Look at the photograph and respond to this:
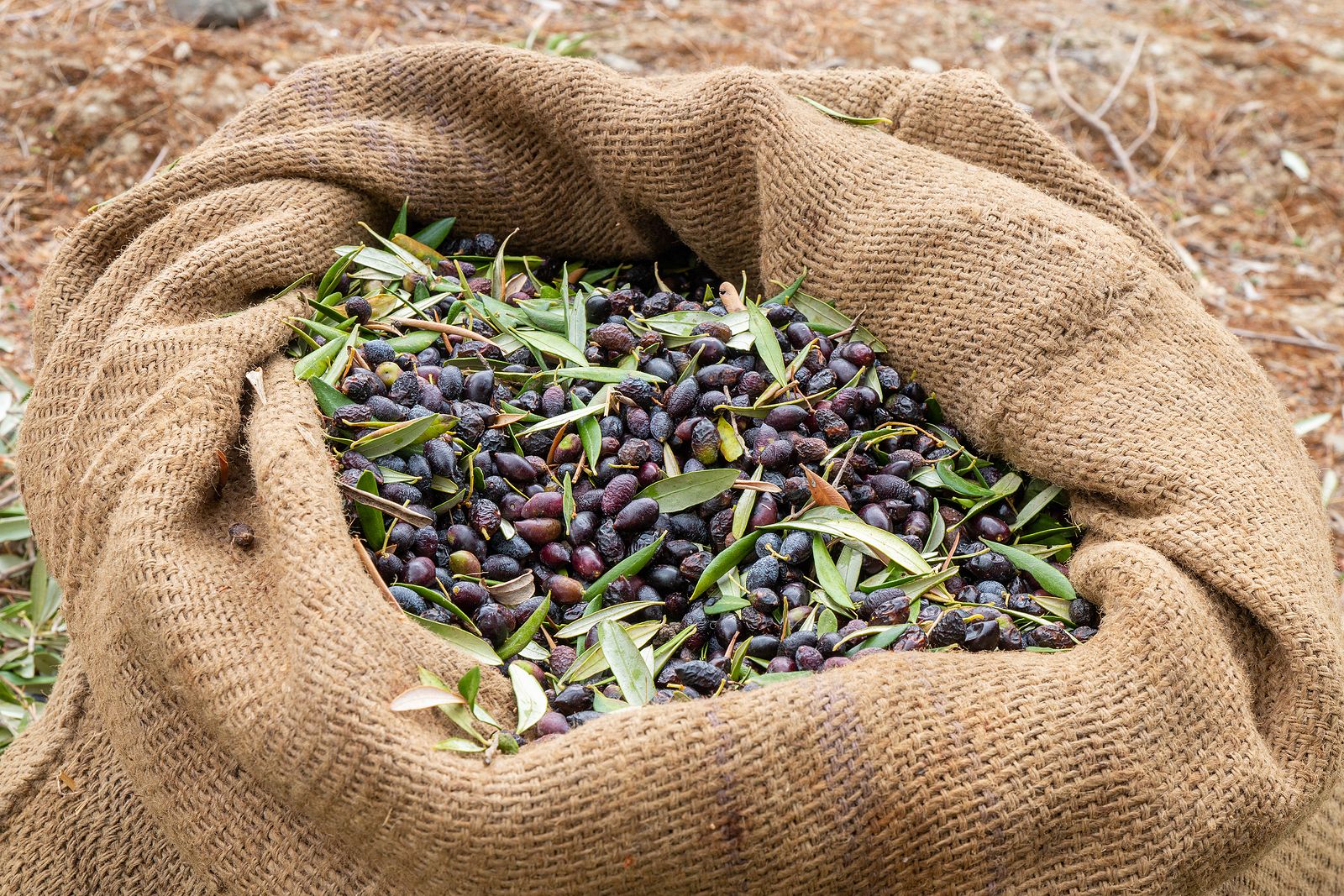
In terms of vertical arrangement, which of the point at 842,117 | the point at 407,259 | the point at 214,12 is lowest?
the point at 214,12

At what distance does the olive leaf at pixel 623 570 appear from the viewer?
4.88 ft

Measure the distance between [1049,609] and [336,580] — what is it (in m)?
0.94

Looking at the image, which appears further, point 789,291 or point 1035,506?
point 789,291

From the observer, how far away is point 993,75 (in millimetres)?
3123

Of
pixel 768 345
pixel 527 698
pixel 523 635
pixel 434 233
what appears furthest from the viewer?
pixel 434 233

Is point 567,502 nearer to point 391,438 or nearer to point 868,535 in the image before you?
point 391,438

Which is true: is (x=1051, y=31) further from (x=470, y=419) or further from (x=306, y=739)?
(x=306, y=739)

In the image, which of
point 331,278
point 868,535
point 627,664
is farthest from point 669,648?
point 331,278

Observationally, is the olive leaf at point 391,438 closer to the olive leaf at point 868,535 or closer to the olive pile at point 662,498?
the olive pile at point 662,498

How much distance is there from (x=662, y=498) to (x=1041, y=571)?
1.78 ft

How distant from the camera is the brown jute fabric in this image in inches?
46.9

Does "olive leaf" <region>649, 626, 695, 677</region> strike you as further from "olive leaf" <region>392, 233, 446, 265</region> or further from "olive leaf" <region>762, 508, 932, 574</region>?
"olive leaf" <region>392, 233, 446, 265</region>

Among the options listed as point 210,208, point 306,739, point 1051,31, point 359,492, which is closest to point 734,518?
point 359,492

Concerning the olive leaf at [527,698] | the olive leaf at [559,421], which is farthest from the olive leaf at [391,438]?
the olive leaf at [527,698]
